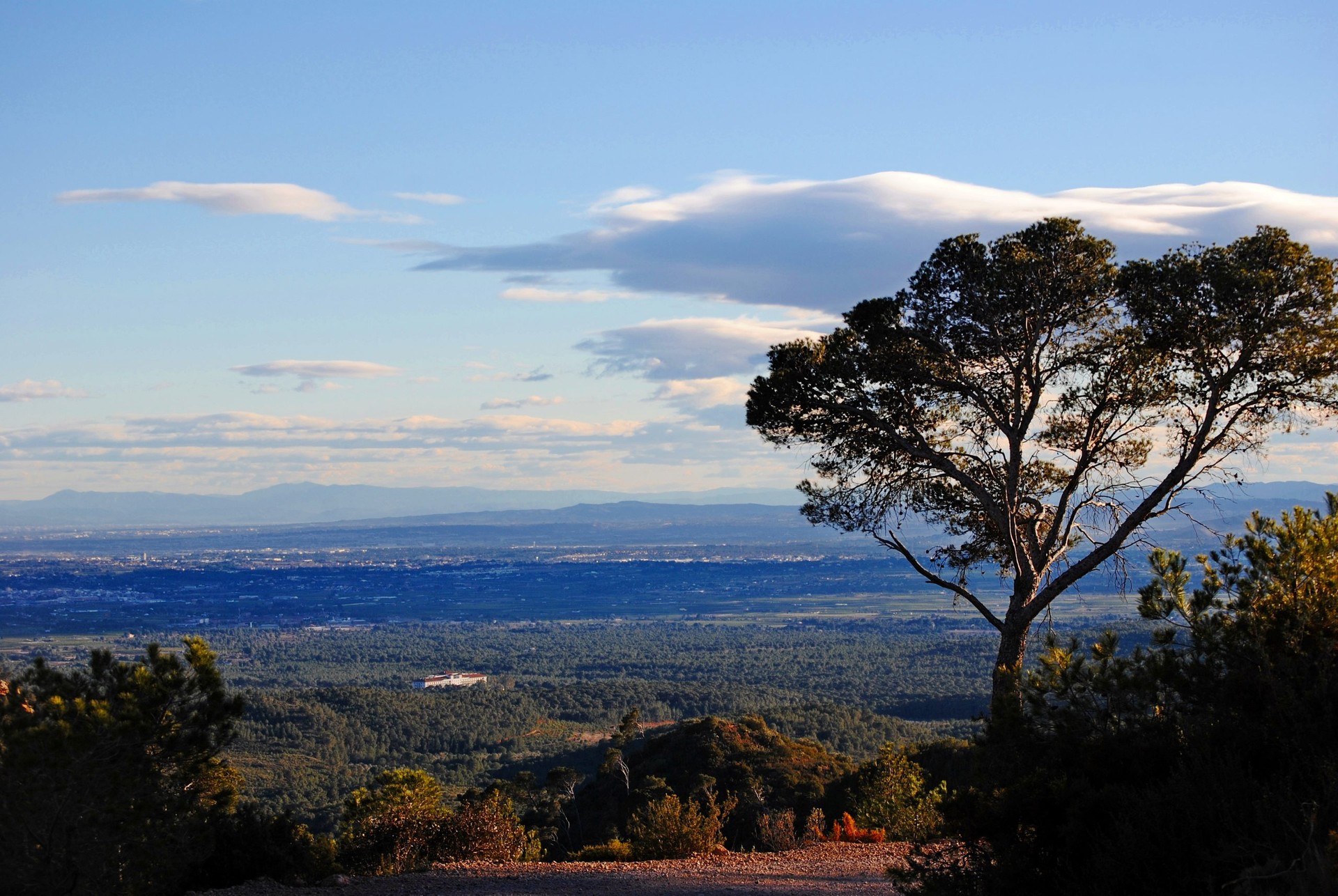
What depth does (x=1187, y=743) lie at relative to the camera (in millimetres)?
7668

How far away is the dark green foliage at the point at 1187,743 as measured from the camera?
22.8 feet

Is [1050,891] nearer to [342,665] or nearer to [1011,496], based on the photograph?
[1011,496]

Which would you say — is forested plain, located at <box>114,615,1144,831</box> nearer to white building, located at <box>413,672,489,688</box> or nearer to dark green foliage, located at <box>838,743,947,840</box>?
white building, located at <box>413,672,489,688</box>

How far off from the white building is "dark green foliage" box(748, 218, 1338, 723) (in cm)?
7722

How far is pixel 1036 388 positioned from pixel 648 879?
259 inches

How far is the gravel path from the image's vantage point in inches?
412

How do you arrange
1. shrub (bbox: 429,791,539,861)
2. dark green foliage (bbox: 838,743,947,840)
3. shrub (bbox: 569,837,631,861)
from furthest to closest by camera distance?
dark green foliage (bbox: 838,743,947,840) → shrub (bbox: 569,837,631,861) → shrub (bbox: 429,791,539,861)

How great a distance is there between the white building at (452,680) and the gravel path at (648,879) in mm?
77067

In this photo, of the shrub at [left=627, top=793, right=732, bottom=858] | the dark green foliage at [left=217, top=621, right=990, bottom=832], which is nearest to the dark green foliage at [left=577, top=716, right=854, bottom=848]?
the dark green foliage at [left=217, top=621, right=990, bottom=832]

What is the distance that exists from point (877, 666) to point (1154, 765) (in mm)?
92761

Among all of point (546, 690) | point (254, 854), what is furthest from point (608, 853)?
point (546, 690)

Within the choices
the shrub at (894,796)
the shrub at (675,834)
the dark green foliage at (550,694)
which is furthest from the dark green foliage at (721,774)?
the shrub at (675,834)

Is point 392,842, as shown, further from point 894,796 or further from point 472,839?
point 894,796

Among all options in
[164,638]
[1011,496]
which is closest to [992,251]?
[1011,496]
